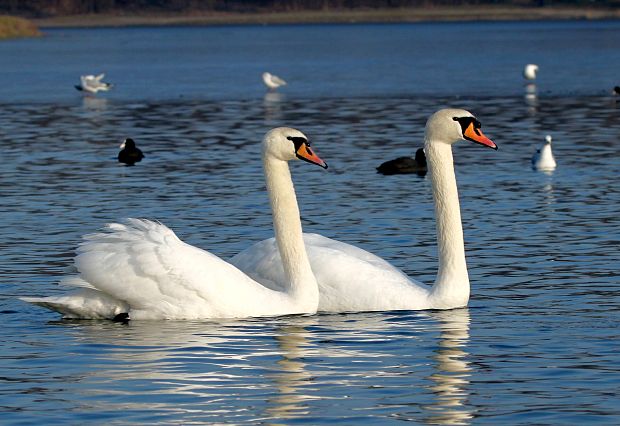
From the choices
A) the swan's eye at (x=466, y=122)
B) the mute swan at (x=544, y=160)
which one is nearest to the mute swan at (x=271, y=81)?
the mute swan at (x=544, y=160)

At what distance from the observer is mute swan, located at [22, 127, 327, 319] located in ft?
40.5

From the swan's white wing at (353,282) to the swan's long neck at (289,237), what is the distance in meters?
0.32

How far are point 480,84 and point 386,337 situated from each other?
45.2m

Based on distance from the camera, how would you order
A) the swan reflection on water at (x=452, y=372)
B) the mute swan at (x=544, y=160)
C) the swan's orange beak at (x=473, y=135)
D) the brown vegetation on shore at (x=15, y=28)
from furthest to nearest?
the brown vegetation on shore at (x=15, y=28) < the mute swan at (x=544, y=160) < the swan's orange beak at (x=473, y=135) < the swan reflection on water at (x=452, y=372)

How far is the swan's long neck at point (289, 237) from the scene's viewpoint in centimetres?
1255

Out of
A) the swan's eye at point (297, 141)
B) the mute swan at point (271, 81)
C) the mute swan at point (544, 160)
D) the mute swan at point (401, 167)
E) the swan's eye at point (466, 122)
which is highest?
the swan's eye at point (466, 122)

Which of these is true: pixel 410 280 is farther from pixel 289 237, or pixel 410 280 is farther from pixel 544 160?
pixel 544 160

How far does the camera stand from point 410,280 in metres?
13.2

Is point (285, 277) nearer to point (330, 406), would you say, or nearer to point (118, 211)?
point (330, 406)

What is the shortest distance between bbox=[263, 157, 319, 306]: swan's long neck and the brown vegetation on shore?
408ft

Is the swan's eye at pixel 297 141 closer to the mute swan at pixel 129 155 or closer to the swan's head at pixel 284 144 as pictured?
the swan's head at pixel 284 144

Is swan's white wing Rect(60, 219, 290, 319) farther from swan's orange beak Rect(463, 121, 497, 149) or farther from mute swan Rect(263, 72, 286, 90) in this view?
mute swan Rect(263, 72, 286, 90)

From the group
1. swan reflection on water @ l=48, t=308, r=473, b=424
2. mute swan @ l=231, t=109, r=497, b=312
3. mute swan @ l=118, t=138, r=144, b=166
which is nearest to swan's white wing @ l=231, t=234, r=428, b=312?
mute swan @ l=231, t=109, r=497, b=312

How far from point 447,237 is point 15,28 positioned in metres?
132
